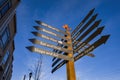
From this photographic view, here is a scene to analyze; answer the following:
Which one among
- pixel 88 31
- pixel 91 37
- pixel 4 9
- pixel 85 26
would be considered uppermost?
pixel 4 9

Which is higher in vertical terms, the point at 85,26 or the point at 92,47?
the point at 85,26

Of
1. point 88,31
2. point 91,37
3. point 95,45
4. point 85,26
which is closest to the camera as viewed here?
point 95,45

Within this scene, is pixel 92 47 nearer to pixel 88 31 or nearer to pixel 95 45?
pixel 95 45

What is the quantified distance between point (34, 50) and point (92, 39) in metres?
2.10

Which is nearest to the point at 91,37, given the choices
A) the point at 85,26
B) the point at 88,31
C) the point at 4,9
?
the point at 88,31

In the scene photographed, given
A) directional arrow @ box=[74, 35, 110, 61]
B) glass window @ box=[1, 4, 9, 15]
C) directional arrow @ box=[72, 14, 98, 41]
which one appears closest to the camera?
directional arrow @ box=[74, 35, 110, 61]

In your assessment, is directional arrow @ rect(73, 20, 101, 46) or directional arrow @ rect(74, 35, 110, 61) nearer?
directional arrow @ rect(74, 35, 110, 61)

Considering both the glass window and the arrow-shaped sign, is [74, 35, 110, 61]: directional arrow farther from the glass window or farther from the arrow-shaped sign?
the glass window

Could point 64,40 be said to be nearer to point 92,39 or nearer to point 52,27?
point 52,27

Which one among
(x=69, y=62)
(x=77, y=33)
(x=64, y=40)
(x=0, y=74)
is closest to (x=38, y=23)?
(x=64, y=40)

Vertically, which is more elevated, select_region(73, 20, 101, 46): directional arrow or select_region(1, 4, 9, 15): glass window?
select_region(1, 4, 9, 15): glass window

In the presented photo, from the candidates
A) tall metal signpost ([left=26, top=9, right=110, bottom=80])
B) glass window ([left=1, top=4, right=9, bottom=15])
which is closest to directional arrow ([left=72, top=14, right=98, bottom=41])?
tall metal signpost ([left=26, top=9, right=110, bottom=80])

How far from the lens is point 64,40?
18.8 feet

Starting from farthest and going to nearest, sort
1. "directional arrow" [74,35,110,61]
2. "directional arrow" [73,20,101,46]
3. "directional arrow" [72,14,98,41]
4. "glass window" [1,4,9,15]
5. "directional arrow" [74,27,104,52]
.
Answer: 1. "glass window" [1,4,9,15]
2. "directional arrow" [72,14,98,41]
3. "directional arrow" [73,20,101,46]
4. "directional arrow" [74,27,104,52]
5. "directional arrow" [74,35,110,61]
